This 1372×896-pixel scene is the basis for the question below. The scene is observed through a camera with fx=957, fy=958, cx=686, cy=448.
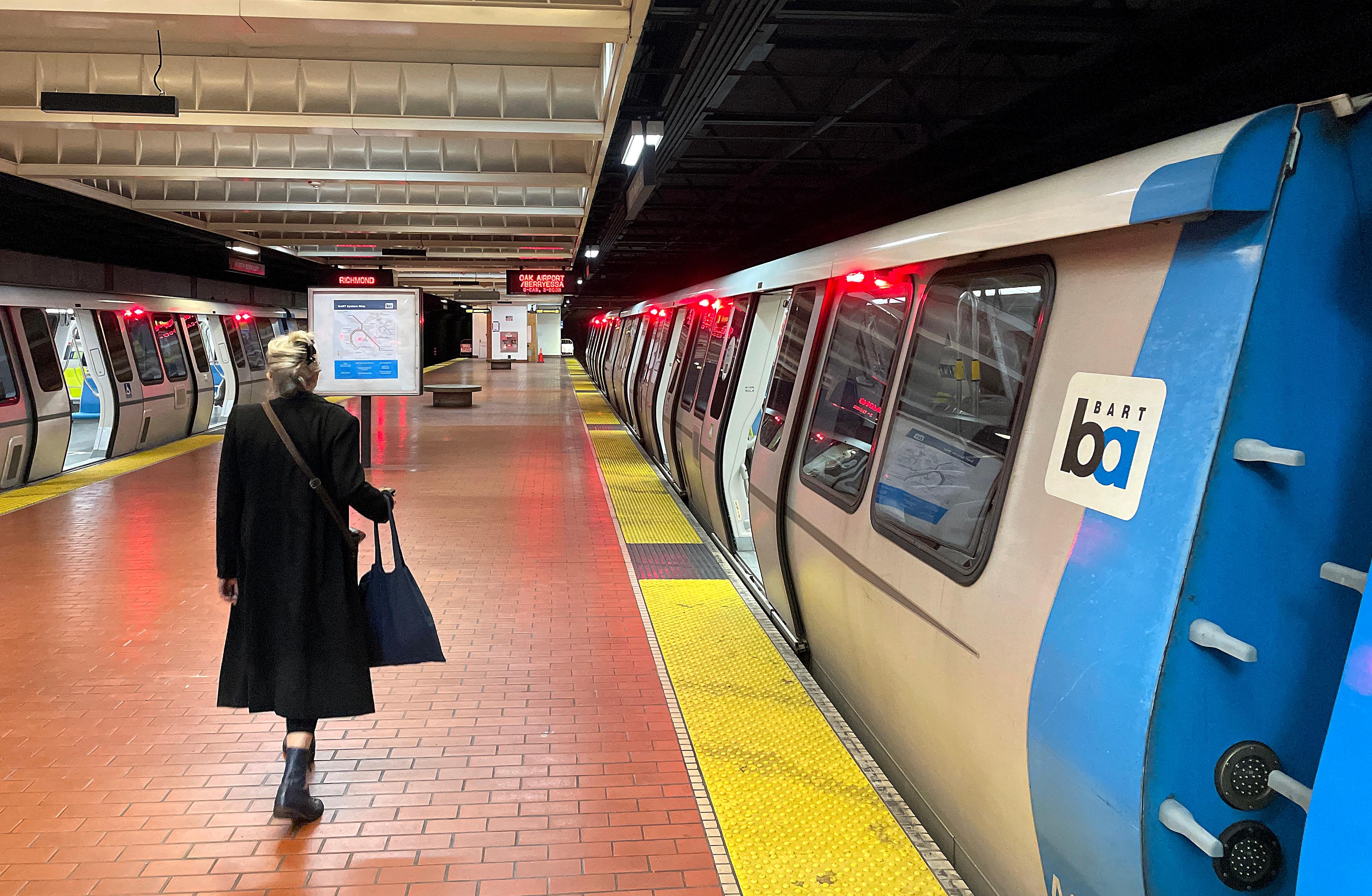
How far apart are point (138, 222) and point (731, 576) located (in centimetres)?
1344

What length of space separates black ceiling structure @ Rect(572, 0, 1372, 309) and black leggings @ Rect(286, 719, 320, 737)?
150 inches

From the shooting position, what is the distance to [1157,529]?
82.3 inches

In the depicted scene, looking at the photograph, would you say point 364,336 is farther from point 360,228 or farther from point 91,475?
point 360,228

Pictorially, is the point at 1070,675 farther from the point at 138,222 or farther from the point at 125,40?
the point at 138,222

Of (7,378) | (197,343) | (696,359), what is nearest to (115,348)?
(197,343)

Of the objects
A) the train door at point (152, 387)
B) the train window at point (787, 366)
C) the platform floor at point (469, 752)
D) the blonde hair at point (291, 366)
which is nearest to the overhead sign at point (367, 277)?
the train door at point (152, 387)

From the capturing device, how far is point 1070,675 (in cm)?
229

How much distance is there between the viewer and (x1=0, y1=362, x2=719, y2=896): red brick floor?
3.21 metres

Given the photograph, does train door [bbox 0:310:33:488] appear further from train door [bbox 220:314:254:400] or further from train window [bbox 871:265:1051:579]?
train window [bbox 871:265:1051:579]

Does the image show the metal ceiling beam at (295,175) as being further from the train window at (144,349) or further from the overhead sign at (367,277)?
the overhead sign at (367,277)

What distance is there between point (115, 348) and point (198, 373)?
256cm

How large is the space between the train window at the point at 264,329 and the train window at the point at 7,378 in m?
9.24

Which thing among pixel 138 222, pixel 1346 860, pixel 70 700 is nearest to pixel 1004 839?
pixel 1346 860

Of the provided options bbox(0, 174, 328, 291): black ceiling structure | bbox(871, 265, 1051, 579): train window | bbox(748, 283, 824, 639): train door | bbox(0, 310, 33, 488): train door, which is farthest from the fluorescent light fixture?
bbox(0, 174, 328, 291): black ceiling structure
